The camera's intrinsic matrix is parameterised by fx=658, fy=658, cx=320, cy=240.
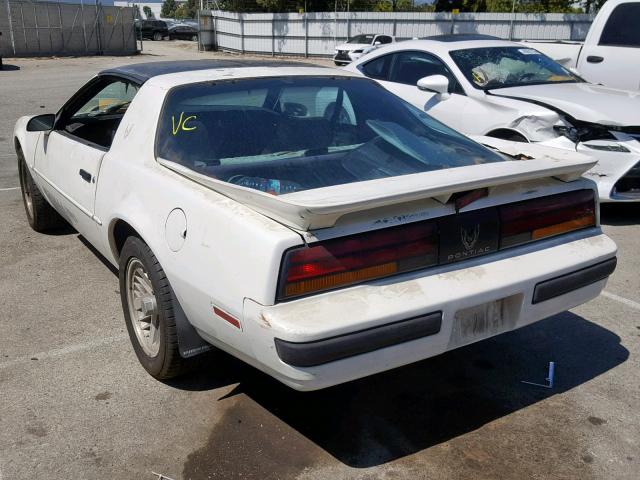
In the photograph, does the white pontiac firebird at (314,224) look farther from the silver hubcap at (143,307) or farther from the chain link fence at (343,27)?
the chain link fence at (343,27)

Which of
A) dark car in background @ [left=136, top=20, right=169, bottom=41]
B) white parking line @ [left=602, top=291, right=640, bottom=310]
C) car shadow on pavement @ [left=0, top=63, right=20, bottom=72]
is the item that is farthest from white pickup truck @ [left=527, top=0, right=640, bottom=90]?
dark car in background @ [left=136, top=20, right=169, bottom=41]

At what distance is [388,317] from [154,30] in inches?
1887

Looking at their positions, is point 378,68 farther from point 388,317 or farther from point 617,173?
point 388,317

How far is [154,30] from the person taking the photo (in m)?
46.4

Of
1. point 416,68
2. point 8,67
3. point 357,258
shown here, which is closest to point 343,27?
point 8,67

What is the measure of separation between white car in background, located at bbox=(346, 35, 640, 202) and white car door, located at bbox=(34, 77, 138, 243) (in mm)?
3140

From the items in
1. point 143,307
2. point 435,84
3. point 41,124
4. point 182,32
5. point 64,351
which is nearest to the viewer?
point 143,307

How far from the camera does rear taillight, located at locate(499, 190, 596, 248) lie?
2865mm

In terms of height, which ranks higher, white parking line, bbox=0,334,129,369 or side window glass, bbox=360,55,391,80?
side window glass, bbox=360,55,391,80

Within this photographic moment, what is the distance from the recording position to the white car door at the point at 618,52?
7809 millimetres

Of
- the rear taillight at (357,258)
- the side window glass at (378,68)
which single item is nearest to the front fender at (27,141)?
the rear taillight at (357,258)

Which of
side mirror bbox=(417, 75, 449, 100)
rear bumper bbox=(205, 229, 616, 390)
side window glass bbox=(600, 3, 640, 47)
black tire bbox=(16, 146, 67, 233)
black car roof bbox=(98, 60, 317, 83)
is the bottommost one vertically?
black tire bbox=(16, 146, 67, 233)

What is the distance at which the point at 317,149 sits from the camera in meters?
3.38

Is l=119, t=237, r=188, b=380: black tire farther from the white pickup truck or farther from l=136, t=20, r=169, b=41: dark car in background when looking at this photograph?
l=136, t=20, r=169, b=41: dark car in background
